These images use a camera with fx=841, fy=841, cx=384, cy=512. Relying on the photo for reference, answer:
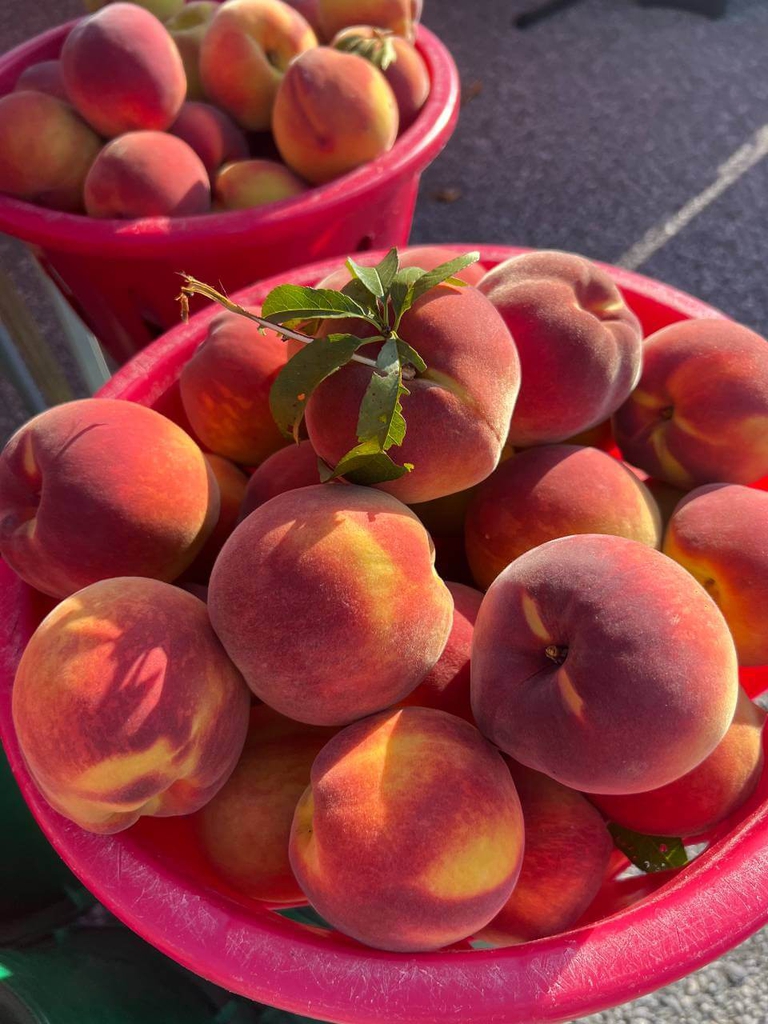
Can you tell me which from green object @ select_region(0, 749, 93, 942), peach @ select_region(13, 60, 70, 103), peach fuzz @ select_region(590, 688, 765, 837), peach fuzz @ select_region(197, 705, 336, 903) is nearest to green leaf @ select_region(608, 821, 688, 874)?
peach fuzz @ select_region(590, 688, 765, 837)

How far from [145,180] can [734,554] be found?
806mm

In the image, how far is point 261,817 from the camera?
0.59 meters

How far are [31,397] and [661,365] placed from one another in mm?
894

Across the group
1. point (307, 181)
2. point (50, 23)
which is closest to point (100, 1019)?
point (307, 181)

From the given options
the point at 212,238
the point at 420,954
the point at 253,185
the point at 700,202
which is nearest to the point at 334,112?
the point at 253,185

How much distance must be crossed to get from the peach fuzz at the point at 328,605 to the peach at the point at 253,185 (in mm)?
676

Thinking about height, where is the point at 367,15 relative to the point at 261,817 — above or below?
above

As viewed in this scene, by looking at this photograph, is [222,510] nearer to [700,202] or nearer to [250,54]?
[250,54]

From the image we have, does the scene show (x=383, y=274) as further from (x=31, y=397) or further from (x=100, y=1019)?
(x=31, y=397)

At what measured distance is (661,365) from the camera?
752 mm

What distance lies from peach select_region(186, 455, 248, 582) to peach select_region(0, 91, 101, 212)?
0.57 metres

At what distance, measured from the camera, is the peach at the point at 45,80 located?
3.91ft

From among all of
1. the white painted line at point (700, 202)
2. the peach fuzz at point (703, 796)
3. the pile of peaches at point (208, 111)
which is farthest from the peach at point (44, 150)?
the white painted line at point (700, 202)

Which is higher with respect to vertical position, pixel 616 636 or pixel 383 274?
pixel 383 274
